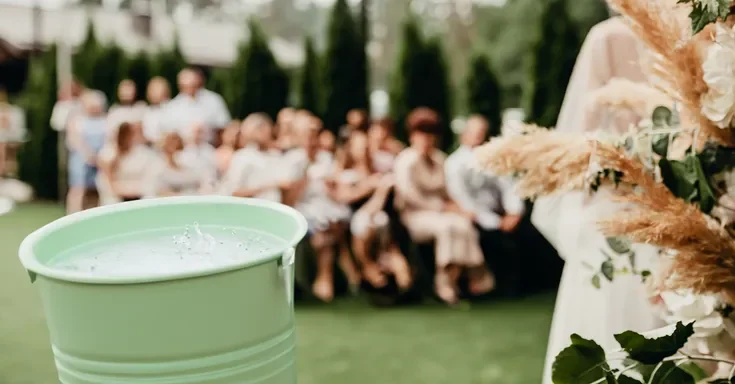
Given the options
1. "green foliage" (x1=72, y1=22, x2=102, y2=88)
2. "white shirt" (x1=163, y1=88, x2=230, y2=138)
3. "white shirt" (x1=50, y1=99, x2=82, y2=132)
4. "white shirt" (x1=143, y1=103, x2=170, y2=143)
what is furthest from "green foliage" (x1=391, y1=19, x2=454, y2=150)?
"green foliage" (x1=72, y1=22, x2=102, y2=88)

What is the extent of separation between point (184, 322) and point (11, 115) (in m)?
7.46

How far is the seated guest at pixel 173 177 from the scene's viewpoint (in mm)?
4617

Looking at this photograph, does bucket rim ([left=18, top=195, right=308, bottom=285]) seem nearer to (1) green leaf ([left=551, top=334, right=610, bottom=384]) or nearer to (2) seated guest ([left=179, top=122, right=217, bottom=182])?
(1) green leaf ([left=551, top=334, right=610, bottom=384])

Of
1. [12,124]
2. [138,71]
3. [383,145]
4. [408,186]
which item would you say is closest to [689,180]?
[408,186]

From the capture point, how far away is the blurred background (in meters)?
3.54

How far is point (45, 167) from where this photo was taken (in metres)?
7.41

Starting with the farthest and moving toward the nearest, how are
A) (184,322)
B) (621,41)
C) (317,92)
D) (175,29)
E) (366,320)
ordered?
(175,29)
(317,92)
(366,320)
(621,41)
(184,322)

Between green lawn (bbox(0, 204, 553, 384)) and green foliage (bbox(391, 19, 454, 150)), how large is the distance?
1.30 m

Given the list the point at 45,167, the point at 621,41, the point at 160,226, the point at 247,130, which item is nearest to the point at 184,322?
the point at 160,226

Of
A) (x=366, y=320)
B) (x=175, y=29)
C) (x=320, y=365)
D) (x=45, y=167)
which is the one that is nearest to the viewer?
(x=320, y=365)

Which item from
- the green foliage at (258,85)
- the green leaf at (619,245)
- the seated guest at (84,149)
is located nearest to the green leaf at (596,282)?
the green leaf at (619,245)

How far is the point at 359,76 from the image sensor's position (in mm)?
5238

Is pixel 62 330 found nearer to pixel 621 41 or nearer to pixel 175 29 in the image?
pixel 621 41

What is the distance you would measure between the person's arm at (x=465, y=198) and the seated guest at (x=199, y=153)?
56.2 inches
